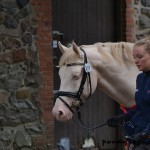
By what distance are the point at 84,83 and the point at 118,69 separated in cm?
37

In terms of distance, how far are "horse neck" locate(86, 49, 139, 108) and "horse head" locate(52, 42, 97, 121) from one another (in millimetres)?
114

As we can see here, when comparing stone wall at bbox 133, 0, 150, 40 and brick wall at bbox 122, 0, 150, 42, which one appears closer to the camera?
brick wall at bbox 122, 0, 150, 42

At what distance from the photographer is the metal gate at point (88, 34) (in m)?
8.55

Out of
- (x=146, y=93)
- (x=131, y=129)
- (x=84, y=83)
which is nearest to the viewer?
(x=146, y=93)

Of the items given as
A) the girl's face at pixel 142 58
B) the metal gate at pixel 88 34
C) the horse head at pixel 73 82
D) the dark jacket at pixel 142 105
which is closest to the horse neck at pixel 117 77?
the horse head at pixel 73 82

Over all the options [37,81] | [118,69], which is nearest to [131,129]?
[118,69]

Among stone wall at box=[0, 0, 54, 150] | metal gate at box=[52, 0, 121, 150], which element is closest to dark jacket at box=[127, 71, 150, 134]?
stone wall at box=[0, 0, 54, 150]

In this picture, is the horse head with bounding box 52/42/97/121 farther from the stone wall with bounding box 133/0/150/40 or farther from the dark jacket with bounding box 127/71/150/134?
the stone wall with bounding box 133/0/150/40

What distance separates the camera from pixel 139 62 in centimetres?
405

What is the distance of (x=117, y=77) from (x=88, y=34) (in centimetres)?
414

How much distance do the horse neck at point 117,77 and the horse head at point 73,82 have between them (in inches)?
4.5

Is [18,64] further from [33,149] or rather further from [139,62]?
[139,62]

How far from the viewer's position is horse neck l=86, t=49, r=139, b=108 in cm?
479

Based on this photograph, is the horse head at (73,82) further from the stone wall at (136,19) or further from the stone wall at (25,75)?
the stone wall at (136,19)
